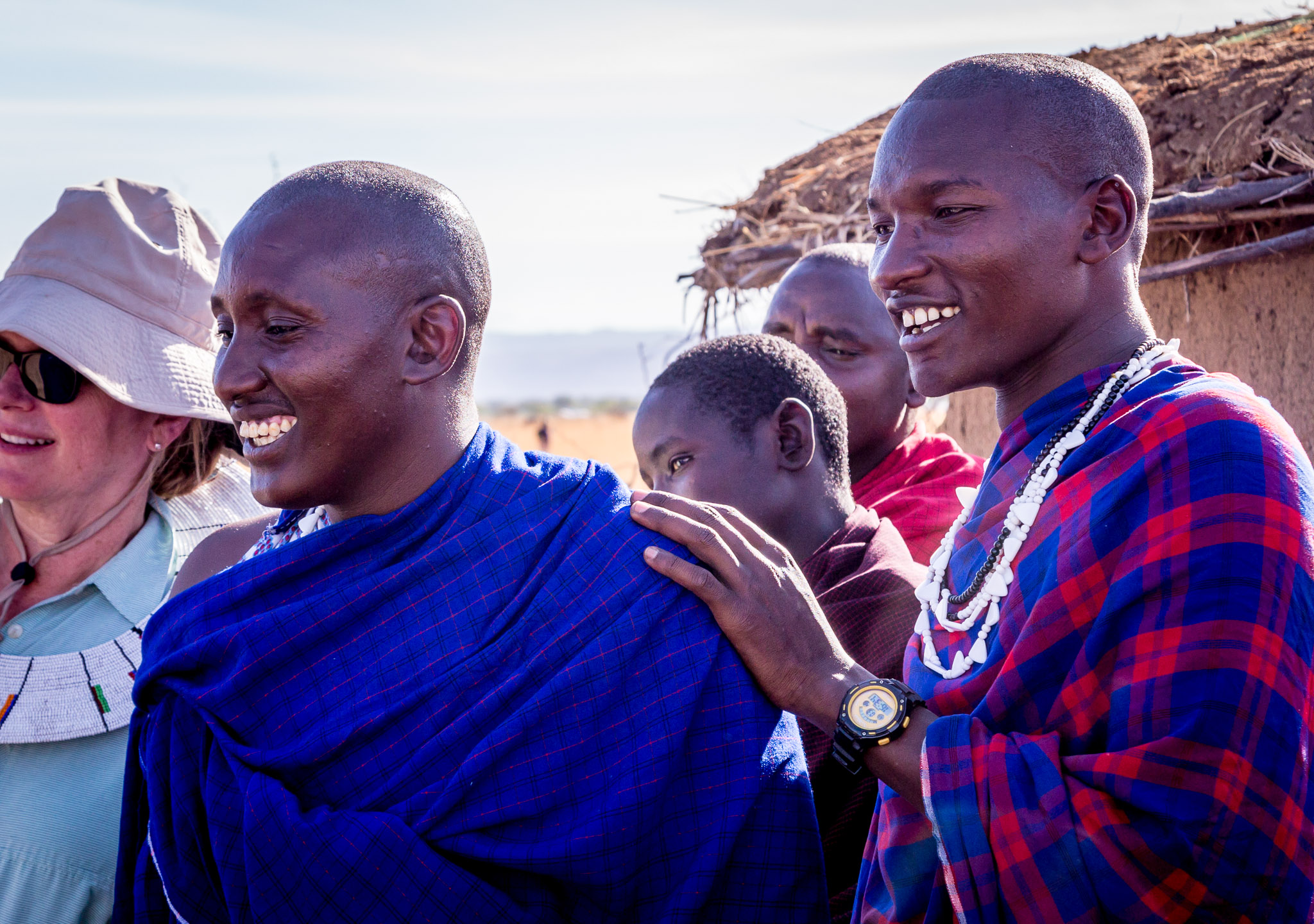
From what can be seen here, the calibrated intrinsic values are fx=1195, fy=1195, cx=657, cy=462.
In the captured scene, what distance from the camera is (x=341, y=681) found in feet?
7.09

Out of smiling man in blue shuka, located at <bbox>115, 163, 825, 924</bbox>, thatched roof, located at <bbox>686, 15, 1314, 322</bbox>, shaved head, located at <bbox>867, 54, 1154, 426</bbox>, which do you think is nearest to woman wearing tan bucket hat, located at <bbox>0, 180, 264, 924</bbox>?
smiling man in blue shuka, located at <bbox>115, 163, 825, 924</bbox>

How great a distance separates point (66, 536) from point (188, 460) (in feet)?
1.28

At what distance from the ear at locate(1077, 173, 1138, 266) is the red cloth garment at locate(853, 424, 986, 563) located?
1.41m

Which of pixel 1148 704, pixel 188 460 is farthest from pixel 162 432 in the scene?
pixel 1148 704

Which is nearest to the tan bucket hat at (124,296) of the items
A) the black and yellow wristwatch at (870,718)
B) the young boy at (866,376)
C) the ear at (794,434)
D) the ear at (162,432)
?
the ear at (162,432)

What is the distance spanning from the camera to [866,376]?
3939 millimetres

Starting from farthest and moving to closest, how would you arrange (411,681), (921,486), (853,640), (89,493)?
(921,486) < (89,493) < (853,640) < (411,681)

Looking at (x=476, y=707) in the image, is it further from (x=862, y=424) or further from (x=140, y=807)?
(x=862, y=424)

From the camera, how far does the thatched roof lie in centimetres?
445

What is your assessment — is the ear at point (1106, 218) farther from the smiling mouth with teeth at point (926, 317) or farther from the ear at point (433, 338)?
the ear at point (433, 338)

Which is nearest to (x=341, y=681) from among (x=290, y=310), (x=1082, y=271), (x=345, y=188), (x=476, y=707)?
(x=476, y=707)

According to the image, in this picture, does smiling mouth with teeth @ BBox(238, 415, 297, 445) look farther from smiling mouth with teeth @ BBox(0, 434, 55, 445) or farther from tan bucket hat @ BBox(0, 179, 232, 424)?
smiling mouth with teeth @ BBox(0, 434, 55, 445)

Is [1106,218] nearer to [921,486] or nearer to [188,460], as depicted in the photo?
[921,486]

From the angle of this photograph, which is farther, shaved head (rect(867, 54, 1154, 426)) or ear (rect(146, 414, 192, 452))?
ear (rect(146, 414, 192, 452))
